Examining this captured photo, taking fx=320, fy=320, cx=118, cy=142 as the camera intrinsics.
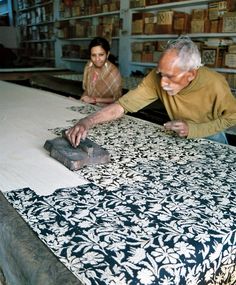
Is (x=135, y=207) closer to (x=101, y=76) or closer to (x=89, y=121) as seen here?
(x=89, y=121)

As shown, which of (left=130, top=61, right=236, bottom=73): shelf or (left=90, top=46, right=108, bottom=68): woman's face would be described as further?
(left=130, top=61, right=236, bottom=73): shelf

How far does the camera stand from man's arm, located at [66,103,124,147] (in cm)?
114

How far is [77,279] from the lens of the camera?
21.5 inches

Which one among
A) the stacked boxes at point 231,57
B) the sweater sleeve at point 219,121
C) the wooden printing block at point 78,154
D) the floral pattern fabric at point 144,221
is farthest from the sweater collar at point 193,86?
the stacked boxes at point 231,57

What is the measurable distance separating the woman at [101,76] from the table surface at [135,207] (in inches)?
51.8

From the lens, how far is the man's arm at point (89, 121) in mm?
1143

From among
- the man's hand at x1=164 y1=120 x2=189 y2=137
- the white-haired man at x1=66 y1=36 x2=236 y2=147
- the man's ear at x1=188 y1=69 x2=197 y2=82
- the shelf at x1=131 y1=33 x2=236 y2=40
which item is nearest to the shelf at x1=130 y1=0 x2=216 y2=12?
the shelf at x1=131 y1=33 x2=236 y2=40

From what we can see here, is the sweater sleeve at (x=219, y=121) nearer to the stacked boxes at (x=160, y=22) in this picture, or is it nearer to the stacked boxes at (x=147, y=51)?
the stacked boxes at (x=160, y=22)

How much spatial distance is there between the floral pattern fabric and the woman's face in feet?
5.10

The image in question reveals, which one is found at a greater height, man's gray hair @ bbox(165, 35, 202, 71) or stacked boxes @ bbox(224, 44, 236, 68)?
man's gray hair @ bbox(165, 35, 202, 71)

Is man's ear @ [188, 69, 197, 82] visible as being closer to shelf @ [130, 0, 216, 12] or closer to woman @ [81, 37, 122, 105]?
woman @ [81, 37, 122, 105]

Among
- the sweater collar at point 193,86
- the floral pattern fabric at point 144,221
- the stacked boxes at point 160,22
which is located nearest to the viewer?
the floral pattern fabric at point 144,221

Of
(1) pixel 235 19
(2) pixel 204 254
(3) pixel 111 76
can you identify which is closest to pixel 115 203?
(2) pixel 204 254

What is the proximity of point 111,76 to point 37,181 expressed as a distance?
1782 mm
